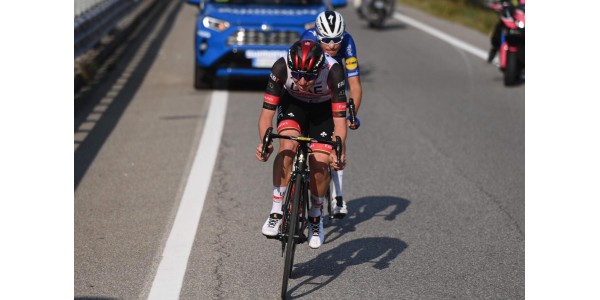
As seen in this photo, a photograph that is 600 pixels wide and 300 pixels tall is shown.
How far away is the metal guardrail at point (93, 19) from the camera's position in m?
16.7

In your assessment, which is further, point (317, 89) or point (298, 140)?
point (317, 89)

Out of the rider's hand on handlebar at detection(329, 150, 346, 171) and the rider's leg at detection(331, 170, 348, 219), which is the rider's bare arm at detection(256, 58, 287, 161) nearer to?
the rider's hand on handlebar at detection(329, 150, 346, 171)

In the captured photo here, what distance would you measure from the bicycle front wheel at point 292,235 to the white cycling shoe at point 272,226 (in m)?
0.21

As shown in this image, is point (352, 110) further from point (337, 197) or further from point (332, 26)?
point (337, 197)

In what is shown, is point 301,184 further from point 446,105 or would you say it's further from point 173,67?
point 173,67

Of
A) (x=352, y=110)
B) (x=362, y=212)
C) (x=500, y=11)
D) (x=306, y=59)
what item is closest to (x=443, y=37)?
(x=500, y=11)

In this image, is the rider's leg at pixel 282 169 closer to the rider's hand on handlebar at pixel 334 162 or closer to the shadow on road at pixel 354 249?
the rider's hand on handlebar at pixel 334 162

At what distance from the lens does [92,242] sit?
334 inches

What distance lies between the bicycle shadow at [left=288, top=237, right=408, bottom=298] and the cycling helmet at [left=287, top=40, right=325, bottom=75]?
1.35 m

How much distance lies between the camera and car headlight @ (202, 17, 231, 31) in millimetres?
16769

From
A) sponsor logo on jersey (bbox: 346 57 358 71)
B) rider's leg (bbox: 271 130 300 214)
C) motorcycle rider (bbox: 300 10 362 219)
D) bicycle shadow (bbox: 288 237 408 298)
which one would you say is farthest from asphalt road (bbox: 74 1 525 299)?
sponsor logo on jersey (bbox: 346 57 358 71)

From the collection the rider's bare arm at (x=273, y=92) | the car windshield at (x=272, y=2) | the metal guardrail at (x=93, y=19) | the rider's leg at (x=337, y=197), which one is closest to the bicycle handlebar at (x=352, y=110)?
the rider's bare arm at (x=273, y=92)

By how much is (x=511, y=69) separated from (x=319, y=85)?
1106 cm

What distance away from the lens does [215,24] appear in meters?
16.8
